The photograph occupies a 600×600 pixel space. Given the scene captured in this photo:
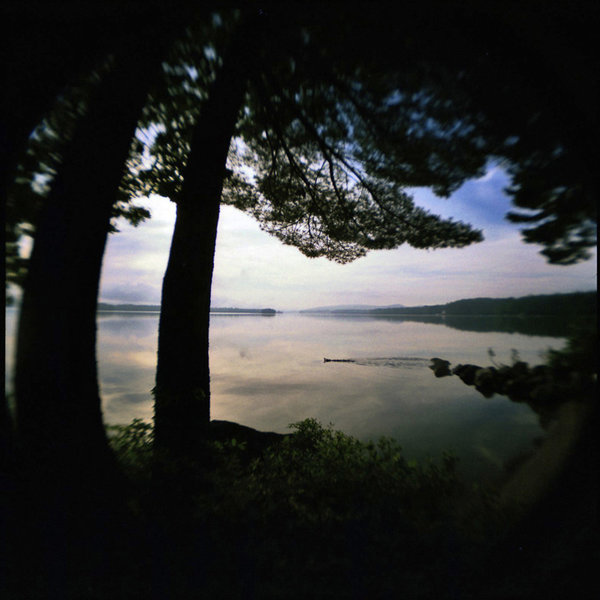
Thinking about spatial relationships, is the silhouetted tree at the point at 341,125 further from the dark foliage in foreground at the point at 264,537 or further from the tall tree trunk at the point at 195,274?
the dark foliage in foreground at the point at 264,537

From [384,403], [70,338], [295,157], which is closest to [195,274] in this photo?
[70,338]

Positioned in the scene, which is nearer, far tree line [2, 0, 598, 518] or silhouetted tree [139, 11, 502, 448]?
far tree line [2, 0, 598, 518]

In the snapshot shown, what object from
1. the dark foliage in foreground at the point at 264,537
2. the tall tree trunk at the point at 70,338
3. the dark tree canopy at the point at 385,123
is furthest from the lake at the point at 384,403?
the dark tree canopy at the point at 385,123

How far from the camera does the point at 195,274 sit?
4.16 m

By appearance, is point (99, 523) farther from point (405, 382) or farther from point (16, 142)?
point (405, 382)

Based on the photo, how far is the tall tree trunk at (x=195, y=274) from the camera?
13.2ft

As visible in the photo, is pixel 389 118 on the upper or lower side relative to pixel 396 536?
upper

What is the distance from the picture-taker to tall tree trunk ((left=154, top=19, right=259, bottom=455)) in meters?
4.04

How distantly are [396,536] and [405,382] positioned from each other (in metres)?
17.4

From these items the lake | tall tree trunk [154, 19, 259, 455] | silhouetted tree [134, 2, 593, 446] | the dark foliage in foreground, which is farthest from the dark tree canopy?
the dark foliage in foreground

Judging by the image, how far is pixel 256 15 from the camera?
14.2 feet

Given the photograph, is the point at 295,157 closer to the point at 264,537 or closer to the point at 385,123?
the point at 385,123

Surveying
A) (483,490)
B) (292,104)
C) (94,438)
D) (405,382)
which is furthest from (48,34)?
(405,382)

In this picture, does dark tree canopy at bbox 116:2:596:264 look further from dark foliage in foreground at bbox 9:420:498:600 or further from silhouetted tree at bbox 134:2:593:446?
dark foliage in foreground at bbox 9:420:498:600
